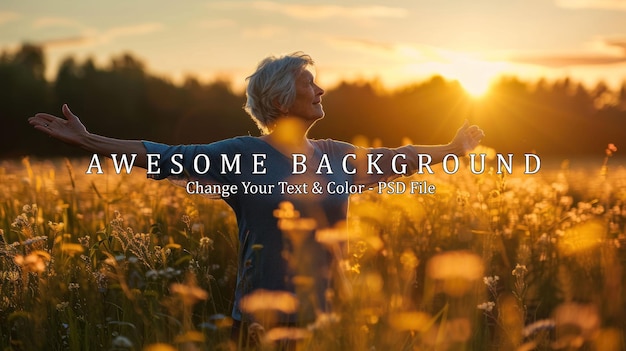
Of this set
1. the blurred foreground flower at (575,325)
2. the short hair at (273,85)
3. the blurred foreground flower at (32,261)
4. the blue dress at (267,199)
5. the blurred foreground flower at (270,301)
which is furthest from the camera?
the short hair at (273,85)

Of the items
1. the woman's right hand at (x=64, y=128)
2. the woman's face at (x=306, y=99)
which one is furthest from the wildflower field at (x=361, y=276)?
the woman's face at (x=306, y=99)

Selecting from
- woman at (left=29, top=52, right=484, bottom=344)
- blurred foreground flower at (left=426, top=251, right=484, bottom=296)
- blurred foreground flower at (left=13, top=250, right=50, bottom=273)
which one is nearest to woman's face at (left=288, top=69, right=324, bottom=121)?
woman at (left=29, top=52, right=484, bottom=344)

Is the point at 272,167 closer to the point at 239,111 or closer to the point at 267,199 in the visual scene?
the point at 267,199

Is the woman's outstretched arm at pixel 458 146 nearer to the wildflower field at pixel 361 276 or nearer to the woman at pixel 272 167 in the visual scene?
the wildflower field at pixel 361 276

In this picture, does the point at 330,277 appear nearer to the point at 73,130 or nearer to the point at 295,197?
the point at 295,197

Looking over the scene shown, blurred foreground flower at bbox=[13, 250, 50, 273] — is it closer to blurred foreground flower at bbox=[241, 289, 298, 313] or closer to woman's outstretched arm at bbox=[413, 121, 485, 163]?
blurred foreground flower at bbox=[241, 289, 298, 313]

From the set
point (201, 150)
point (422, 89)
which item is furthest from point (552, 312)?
point (422, 89)

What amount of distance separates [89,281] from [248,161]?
107cm

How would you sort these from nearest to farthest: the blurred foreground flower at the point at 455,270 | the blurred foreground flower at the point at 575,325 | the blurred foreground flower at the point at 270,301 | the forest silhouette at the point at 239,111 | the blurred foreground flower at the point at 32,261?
the blurred foreground flower at the point at 32,261 → the blurred foreground flower at the point at 270,301 → the blurred foreground flower at the point at 575,325 → the blurred foreground flower at the point at 455,270 → the forest silhouette at the point at 239,111

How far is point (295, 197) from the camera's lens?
3.77 m

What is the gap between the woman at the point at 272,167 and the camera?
12.3 feet

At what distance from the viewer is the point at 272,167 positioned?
3.87 metres

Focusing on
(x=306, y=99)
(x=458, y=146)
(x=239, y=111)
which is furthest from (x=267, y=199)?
(x=239, y=111)

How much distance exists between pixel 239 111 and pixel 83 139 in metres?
54.6
